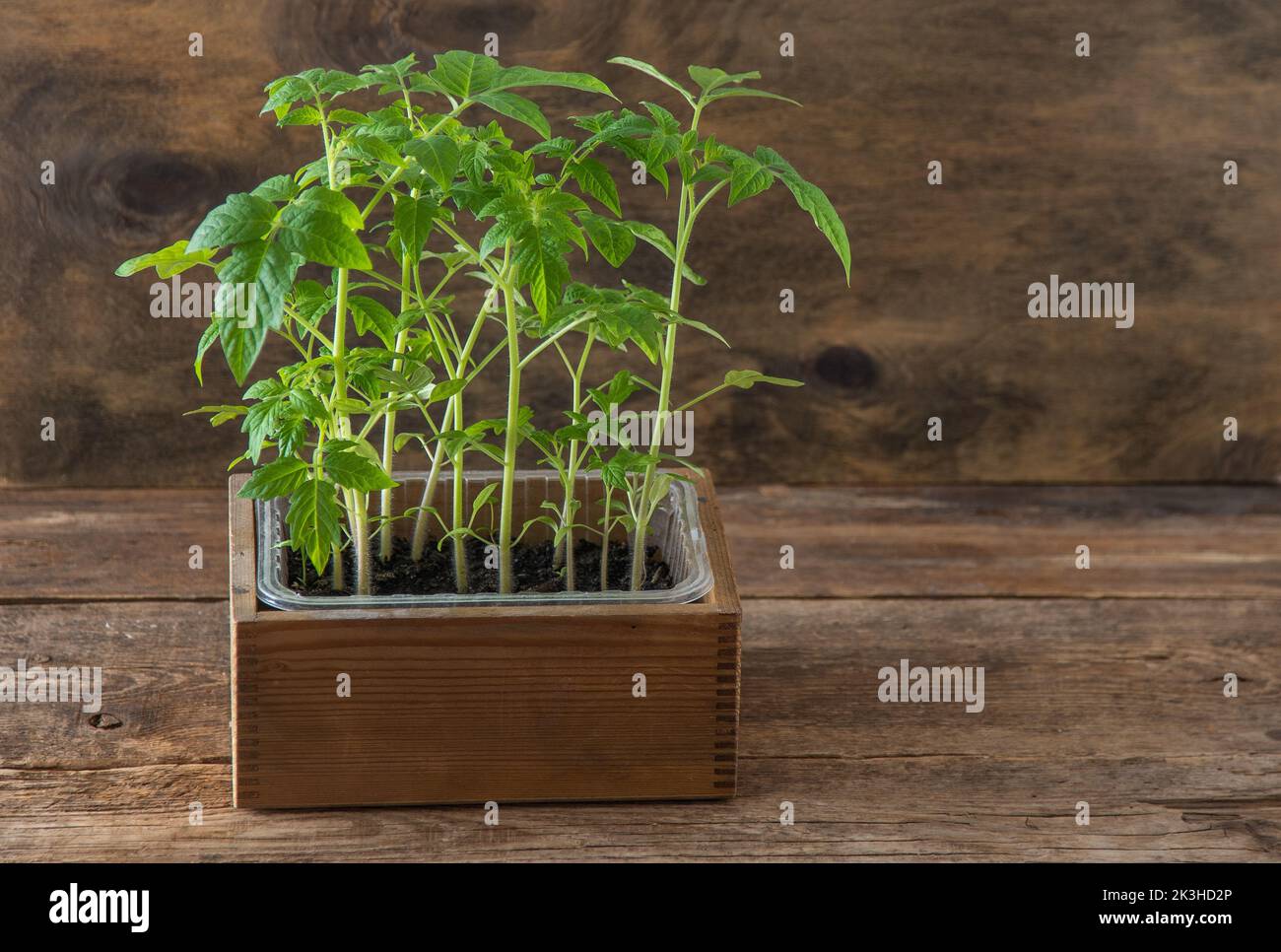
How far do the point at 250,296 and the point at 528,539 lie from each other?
47 centimetres

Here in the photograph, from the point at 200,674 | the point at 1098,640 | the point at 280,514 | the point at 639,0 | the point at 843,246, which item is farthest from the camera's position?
the point at 639,0

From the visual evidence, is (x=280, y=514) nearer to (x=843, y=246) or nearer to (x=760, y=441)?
(x=843, y=246)

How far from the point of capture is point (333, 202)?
1.05 m

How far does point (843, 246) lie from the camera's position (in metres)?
1.13

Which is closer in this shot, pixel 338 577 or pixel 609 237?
pixel 609 237

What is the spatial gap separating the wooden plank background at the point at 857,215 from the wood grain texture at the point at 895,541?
0.18ft

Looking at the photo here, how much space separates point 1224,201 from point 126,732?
4.41ft

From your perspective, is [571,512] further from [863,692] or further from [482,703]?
[863,692]

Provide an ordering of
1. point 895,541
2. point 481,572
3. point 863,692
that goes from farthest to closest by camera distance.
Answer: point 895,541, point 863,692, point 481,572

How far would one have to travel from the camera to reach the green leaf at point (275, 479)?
115cm

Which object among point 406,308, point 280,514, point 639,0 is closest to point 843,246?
point 406,308

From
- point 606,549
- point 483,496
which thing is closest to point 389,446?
point 483,496

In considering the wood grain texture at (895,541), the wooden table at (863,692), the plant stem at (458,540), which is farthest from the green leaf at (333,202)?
the wood grain texture at (895,541)

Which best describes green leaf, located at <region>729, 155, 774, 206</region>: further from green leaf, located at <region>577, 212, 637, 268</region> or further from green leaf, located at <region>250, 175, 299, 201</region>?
green leaf, located at <region>250, 175, 299, 201</region>
